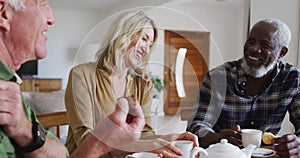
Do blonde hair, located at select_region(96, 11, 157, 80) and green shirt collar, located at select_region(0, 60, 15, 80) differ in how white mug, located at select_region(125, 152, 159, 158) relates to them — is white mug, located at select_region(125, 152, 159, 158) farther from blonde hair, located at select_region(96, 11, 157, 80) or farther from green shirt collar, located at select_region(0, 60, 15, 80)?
green shirt collar, located at select_region(0, 60, 15, 80)

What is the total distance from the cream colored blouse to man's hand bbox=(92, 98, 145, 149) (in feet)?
0.32

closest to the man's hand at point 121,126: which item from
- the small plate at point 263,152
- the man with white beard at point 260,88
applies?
the small plate at point 263,152

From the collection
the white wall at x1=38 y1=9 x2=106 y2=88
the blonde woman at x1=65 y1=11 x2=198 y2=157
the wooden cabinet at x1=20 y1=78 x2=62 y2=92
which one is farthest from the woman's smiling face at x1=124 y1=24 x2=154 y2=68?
the white wall at x1=38 y1=9 x2=106 y2=88

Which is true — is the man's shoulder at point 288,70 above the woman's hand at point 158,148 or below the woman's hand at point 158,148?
above

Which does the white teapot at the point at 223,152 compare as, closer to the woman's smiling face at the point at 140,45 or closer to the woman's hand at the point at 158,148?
the woman's hand at the point at 158,148

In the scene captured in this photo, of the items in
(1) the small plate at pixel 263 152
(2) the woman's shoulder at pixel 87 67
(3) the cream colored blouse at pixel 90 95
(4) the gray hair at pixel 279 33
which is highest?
(4) the gray hair at pixel 279 33

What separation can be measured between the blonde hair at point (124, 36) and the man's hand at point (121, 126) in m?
0.15

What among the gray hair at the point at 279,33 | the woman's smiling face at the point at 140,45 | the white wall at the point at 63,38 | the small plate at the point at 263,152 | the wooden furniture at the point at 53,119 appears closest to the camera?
→ the woman's smiling face at the point at 140,45

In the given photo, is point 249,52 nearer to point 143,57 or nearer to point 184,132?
point 184,132

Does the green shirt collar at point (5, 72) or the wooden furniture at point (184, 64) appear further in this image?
the wooden furniture at point (184, 64)

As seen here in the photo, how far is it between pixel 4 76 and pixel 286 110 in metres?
1.39

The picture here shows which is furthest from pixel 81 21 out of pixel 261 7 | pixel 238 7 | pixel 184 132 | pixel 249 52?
pixel 184 132

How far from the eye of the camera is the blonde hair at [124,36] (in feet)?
2.87

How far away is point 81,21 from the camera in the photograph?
6.21m
